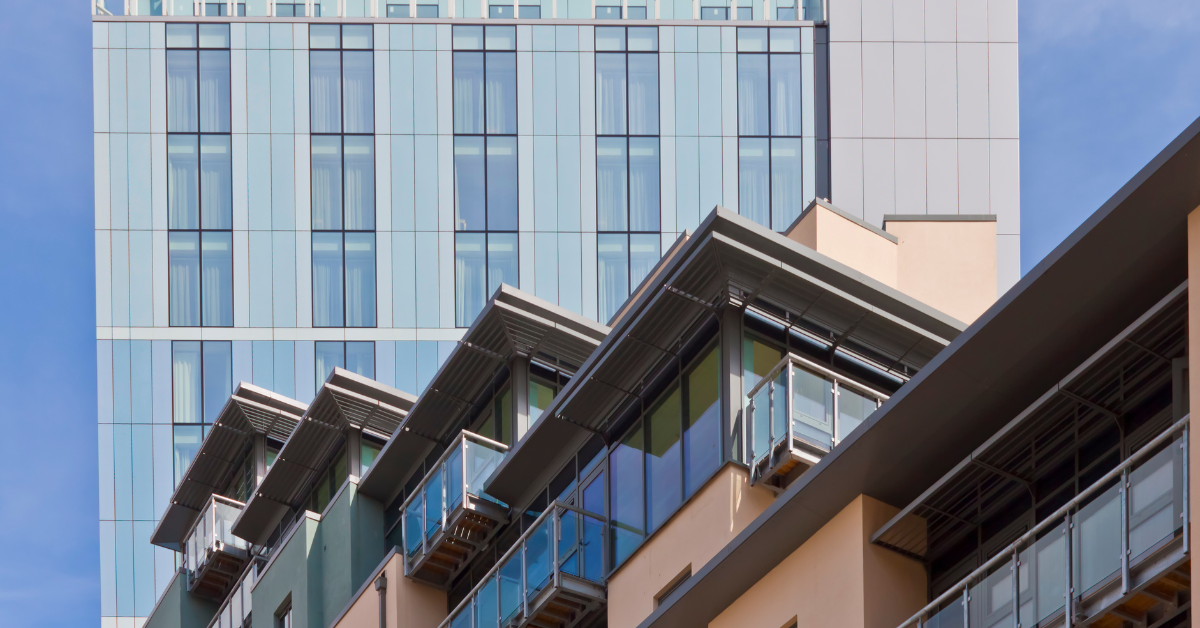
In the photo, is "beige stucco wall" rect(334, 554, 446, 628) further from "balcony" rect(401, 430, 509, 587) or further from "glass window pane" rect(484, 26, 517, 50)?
"glass window pane" rect(484, 26, 517, 50)

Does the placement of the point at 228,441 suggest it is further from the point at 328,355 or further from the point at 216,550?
the point at 328,355

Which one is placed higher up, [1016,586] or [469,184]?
[469,184]

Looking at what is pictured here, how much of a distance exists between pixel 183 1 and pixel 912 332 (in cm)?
4477

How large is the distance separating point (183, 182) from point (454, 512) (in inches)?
1370

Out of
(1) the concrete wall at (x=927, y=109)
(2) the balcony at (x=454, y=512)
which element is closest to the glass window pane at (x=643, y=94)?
(1) the concrete wall at (x=927, y=109)

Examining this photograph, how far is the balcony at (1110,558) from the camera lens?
15.7 m

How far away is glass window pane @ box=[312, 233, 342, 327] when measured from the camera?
61719mm

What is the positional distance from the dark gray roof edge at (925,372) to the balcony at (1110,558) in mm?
2096

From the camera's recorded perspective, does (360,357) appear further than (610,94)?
No

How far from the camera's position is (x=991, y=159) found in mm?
61812

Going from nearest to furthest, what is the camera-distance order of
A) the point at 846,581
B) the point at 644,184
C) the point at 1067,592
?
the point at 1067,592, the point at 846,581, the point at 644,184

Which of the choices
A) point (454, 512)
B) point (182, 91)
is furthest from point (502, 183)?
point (454, 512)

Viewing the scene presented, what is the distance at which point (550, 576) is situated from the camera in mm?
27219

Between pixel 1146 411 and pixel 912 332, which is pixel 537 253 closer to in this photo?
pixel 912 332
